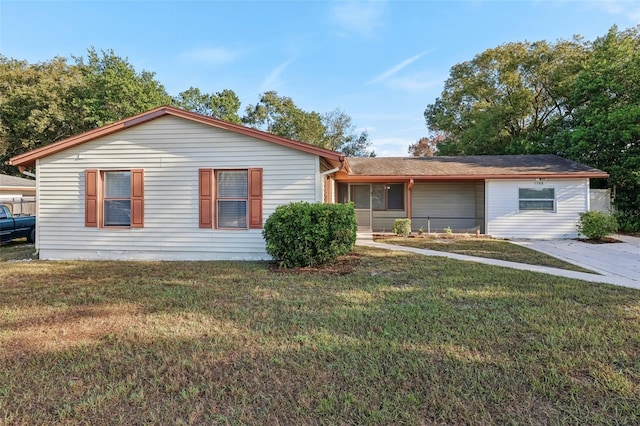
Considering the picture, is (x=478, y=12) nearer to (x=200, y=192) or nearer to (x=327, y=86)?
(x=200, y=192)

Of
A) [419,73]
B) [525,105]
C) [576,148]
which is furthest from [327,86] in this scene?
[576,148]

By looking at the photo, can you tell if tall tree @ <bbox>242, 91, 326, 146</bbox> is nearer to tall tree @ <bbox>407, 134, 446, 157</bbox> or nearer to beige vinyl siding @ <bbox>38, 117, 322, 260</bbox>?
tall tree @ <bbox>407, 134, 446, 157</bbox>

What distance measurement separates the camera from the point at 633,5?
565 inches

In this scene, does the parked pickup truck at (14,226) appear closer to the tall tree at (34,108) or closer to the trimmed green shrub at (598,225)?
the tall tree at (34,108)

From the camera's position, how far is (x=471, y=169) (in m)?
13.0

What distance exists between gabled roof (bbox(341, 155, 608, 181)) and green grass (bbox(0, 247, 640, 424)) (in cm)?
741

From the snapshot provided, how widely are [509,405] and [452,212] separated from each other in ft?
42.0

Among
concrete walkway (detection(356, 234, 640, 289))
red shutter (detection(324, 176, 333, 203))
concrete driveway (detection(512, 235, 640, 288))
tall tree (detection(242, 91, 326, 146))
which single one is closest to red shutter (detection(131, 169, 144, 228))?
red shutter (detection(324, 176, 333, 203))

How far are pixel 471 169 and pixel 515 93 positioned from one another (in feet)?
34.4

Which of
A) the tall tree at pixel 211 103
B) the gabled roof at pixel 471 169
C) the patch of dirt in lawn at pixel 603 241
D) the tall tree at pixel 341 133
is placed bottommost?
the patch of dirt in lawn at pixel 603 241

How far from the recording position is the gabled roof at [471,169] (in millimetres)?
11966

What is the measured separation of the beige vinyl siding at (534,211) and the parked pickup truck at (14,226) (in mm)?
16507

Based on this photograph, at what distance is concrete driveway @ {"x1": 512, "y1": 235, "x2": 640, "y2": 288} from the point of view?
658cm

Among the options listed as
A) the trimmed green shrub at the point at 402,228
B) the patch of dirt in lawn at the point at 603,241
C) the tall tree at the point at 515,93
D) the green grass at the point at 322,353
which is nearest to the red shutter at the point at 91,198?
the green grass at the point at 322,353
